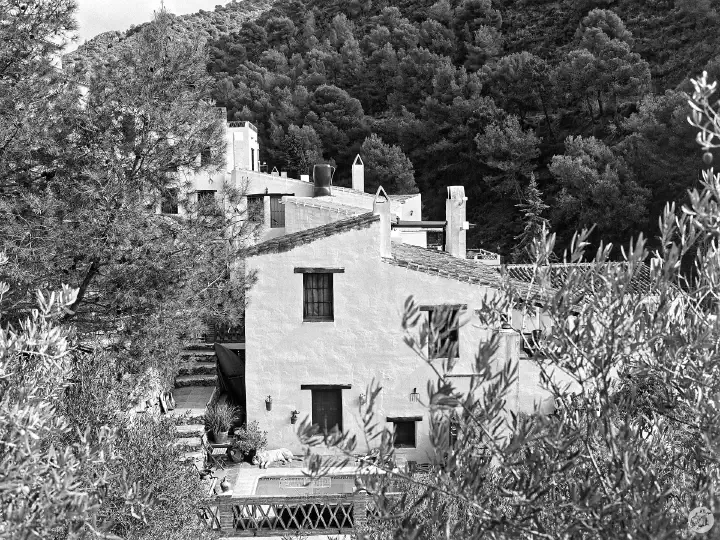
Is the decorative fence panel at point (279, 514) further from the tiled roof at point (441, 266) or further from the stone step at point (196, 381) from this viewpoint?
the stone step at point (196, 381)

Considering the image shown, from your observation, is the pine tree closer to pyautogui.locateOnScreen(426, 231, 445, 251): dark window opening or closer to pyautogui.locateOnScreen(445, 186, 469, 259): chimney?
pyautogui.locateOnScreen(426, 231, 445, 251): dark window opening

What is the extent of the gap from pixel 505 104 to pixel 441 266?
46.3 metres

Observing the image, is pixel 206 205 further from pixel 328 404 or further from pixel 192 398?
pixel 192 398

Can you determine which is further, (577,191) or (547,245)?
(577,191)

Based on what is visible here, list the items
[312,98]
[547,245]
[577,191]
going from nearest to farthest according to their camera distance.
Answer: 1. [547,245]
2. [577,191]
3. [312,98]

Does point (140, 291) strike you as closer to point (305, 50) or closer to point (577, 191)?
point (577, 191)

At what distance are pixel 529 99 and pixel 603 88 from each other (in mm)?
7113

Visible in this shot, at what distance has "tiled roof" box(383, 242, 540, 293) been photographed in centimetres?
1777

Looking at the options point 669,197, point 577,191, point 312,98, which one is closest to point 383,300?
point 669,197

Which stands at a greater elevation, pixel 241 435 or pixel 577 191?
pixel 577 191

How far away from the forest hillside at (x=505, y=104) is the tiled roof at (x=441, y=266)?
78.1 ft

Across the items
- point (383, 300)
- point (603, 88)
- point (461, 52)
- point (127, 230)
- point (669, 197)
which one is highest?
point (461, 52)

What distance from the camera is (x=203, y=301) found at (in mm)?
13719

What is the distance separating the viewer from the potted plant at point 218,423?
18000mm
